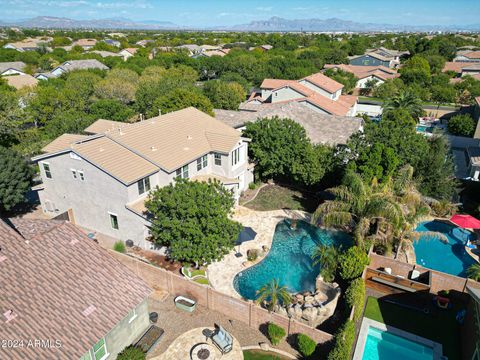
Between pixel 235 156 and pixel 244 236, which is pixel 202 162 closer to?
pixel 235 156

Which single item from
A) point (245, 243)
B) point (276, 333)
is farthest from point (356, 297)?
point (245, 243)

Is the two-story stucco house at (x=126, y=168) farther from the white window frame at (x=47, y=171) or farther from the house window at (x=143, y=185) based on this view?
the white window frame at (x=47, y=171)

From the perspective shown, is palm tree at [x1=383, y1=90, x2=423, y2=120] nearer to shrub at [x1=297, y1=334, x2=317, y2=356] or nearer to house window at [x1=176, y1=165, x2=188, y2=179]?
house window at [x1=176, y1=165, x2=188, y2=179]

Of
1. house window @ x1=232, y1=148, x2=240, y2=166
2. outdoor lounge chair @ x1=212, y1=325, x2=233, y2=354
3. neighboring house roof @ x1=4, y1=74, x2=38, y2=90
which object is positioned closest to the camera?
outdoor lounge chair @ x1=212, y1=325, x2=233, y2=354

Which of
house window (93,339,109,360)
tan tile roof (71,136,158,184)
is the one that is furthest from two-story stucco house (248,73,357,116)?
house window (93,339,109,360)

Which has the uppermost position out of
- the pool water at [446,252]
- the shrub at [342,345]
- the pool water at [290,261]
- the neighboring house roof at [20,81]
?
the neighboring house roof at [20,81]

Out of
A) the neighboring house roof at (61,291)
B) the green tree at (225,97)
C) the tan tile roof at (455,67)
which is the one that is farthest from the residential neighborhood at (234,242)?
the tan tile roof at (455,67)
